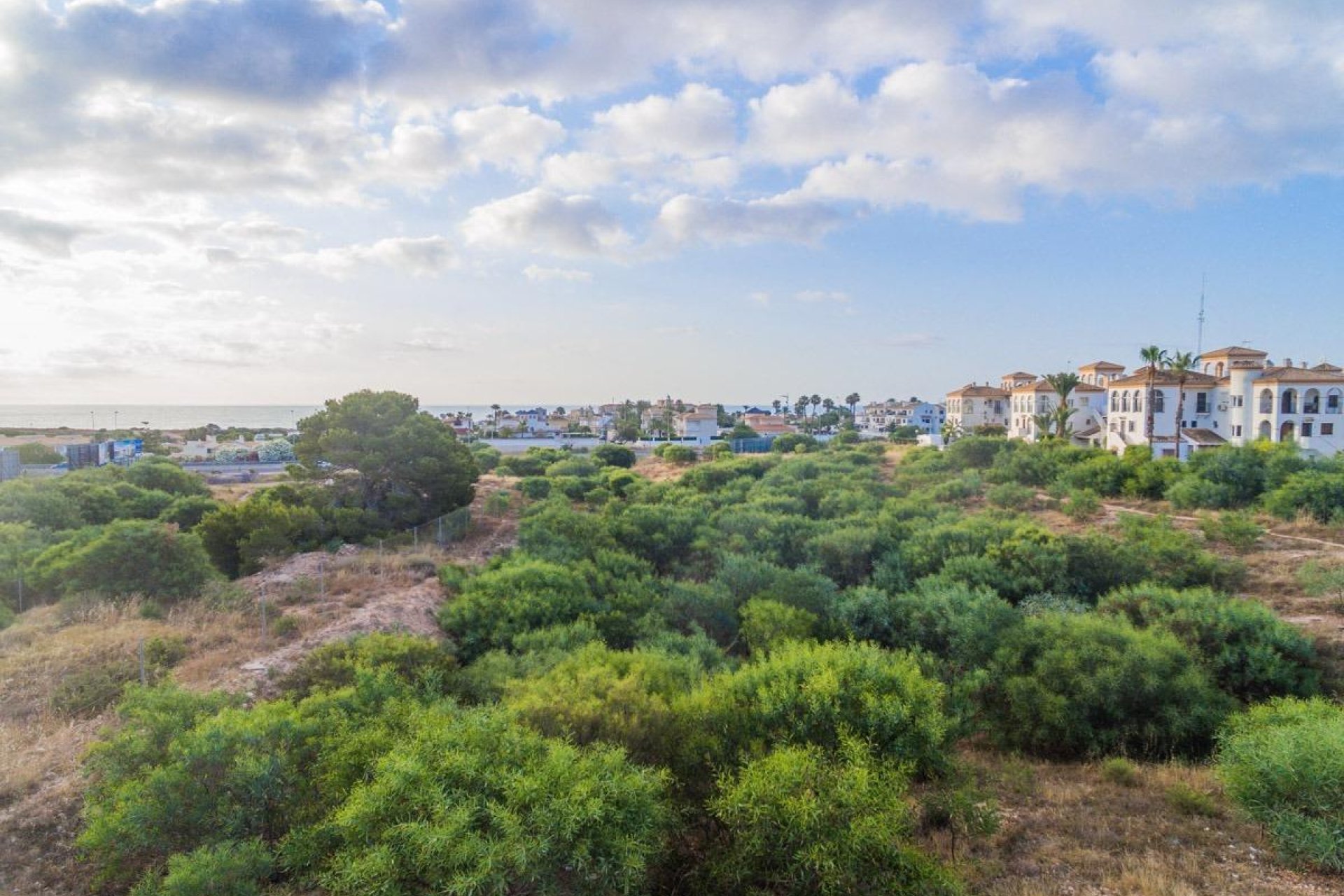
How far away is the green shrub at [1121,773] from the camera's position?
28.0ft

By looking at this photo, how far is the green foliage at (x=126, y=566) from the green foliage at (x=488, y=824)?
10.7 meters

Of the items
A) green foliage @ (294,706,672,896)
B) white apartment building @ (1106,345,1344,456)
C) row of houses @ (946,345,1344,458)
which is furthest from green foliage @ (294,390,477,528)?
white apartment building @ (1106,345,1344,456)

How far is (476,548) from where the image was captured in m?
19.2

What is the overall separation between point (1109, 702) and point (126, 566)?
18.0 meters

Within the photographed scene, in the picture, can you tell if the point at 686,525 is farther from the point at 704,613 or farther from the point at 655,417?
the point at 655,417

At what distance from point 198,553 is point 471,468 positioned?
35.4 feet

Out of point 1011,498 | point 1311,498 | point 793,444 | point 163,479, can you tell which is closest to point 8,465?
point 163,479

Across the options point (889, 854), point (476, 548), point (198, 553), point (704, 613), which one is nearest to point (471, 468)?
point (476, 548)

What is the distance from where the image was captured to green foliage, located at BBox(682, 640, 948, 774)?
683 cm

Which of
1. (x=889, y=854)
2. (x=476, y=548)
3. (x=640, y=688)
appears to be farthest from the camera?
(x=476, y=548)

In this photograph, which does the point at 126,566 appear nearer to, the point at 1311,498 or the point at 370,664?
the point at 370,664

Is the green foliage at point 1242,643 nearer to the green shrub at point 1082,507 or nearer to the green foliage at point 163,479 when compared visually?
the green shrub at point 1082,507

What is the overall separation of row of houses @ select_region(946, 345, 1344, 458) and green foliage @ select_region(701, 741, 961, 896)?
33219mm

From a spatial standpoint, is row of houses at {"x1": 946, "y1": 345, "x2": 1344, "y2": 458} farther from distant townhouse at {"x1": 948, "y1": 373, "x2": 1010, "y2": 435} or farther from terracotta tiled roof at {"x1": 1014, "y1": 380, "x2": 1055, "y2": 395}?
distant townhouse at {"x1": 948, "y1": 373, "x2": 1010, "y2": 435}
